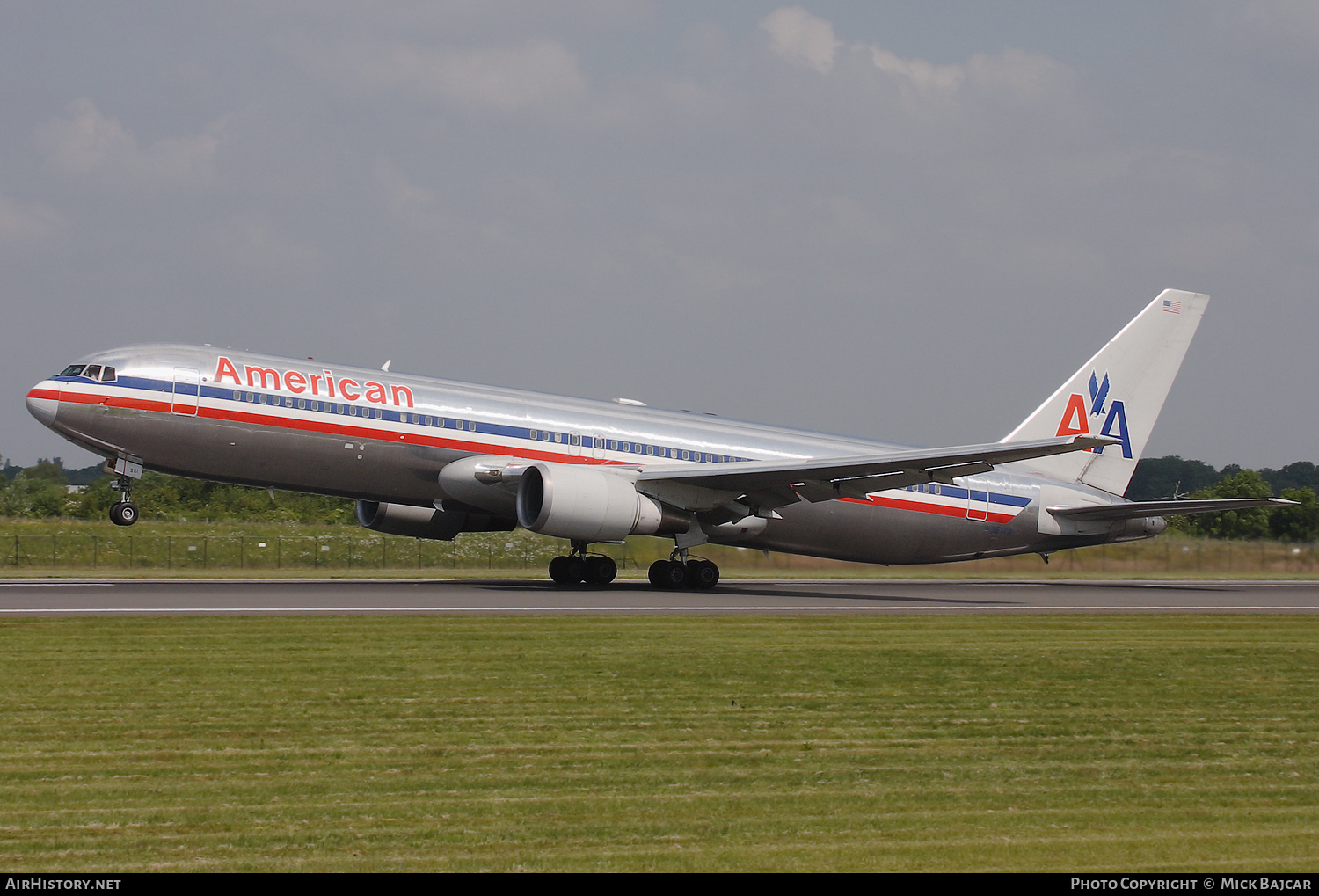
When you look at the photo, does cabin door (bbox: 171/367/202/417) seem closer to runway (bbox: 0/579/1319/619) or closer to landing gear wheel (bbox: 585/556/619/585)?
runway (bbox: 0/579/1319/619)

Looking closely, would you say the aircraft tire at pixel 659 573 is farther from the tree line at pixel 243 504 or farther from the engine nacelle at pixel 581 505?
the tree line at pixel 243 504

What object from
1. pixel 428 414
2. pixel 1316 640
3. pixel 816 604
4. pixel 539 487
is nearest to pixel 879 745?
pixel 1316 640

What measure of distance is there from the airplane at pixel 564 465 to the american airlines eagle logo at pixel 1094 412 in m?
1.64

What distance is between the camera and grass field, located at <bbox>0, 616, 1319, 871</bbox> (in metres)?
7.13

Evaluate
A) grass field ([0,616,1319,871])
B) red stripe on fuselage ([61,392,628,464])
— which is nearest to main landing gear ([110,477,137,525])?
red stripe on fuselage ([61,392,628,464])

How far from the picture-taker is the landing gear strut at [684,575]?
28828mm

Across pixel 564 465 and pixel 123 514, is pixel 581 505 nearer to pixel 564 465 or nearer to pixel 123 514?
pixel 564 465

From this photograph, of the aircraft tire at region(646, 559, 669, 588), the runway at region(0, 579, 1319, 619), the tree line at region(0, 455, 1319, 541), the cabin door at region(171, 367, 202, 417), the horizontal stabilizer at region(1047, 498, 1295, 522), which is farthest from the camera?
the tree line at region(0, 455, 1319, 541)

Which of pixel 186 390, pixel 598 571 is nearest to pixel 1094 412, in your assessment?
pixel 598 571

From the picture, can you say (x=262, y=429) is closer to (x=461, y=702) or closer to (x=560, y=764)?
(x=461, y=702)

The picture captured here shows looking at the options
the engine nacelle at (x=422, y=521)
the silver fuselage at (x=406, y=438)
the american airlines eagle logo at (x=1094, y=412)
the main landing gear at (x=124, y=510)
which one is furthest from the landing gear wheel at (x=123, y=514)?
the american airlines eagle logo at (x=1094, y=412)

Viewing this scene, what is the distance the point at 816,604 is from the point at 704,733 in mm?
14225

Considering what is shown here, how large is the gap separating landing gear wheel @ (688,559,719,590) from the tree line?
606 inches

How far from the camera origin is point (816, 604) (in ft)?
79.4
